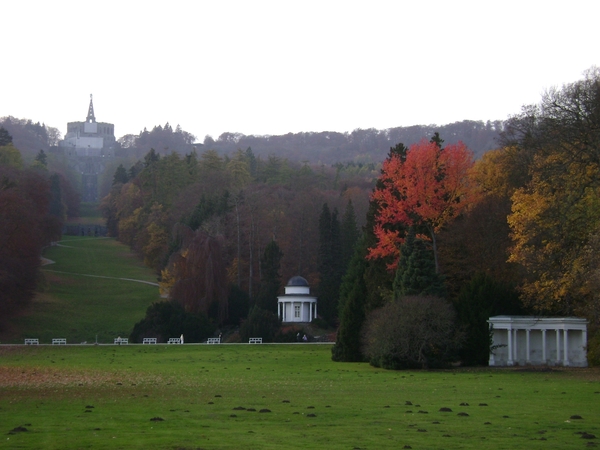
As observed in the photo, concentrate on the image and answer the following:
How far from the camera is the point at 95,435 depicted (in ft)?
57.9

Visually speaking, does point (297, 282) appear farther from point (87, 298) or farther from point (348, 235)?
point (87, 298)

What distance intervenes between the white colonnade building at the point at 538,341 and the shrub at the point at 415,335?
12.7ft

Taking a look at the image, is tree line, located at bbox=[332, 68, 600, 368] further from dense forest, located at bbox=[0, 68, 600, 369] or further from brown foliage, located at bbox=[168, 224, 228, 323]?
brown foliage, located at bbox=[168, 224, 228, 323]

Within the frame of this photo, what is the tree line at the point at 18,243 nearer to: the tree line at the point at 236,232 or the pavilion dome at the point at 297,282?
the tree line at the point at 236,232

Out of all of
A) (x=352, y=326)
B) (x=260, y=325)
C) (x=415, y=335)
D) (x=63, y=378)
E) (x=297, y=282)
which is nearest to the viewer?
(x=63, y=378)

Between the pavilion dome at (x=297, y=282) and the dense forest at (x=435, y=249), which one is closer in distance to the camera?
the dense forest at (x=435, y=249)

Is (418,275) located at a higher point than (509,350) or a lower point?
higher

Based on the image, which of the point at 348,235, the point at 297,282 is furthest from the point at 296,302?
the point at 348,235

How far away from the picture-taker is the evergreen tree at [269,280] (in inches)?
2911

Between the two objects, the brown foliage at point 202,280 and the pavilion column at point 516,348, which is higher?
the brown foliage at point 202,280

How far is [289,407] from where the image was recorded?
2330cm

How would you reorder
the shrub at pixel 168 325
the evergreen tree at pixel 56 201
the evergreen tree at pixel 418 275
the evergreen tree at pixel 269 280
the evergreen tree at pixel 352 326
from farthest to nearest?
the evergreen tree at pixel 56 201, the evergreen tree at pixel 269 280, the shrub at pixel 168 325, the evergreen tree at pixel 352 326, the evergreen tree at pixel 418 275

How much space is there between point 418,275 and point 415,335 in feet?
14.4

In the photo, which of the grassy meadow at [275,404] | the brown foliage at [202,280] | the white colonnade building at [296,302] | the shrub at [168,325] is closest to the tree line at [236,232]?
the brown foliage at [202,280]
